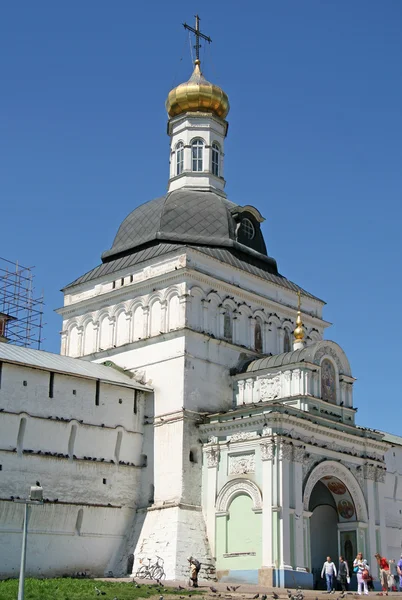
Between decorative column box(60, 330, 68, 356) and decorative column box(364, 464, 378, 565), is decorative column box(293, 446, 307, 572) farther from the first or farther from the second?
decorative column box(60, 330, 68, 356)

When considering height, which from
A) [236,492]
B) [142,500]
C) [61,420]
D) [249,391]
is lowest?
[142,500]

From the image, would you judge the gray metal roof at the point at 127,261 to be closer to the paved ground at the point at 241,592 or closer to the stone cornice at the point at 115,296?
the stone cornice at the point at 115,296

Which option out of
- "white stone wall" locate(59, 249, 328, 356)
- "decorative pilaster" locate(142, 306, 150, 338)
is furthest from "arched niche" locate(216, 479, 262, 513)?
"decorative pilaster" locate(142, 306, 150, 338)

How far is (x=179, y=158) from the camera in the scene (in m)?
31.9

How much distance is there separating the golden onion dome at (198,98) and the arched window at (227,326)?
906 centimetres

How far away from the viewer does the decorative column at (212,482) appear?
930 inches

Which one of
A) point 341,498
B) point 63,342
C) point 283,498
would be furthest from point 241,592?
point 63,342

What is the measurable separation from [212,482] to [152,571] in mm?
2925

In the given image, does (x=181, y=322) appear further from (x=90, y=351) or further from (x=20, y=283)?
(x=20, y=283)

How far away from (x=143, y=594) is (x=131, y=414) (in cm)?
792

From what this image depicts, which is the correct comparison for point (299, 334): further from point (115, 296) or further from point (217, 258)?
point (115, 296)

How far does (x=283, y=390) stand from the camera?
25.2 meters

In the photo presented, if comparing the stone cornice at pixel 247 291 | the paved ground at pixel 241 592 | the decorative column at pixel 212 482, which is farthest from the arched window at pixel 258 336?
the paved ground at pixel 241 592

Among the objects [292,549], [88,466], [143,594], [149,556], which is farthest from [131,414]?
[143,594]
